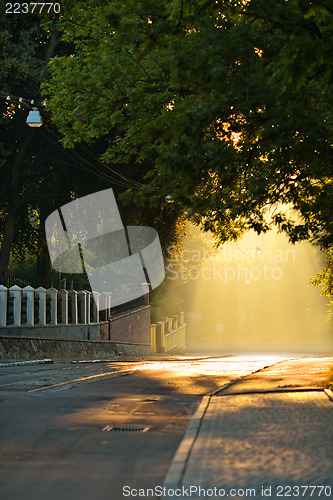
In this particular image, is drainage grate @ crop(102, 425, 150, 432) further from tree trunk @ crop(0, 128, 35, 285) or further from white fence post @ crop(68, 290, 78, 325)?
tree trunk @ crop(0, 128, 35, 285)

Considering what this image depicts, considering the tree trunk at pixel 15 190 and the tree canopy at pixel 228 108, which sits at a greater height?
the tree trunk at pixel 15 190

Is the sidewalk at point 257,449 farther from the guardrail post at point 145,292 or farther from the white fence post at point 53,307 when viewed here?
the guardrail post at point 145,292

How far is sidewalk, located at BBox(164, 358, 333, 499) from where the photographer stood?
6367mm

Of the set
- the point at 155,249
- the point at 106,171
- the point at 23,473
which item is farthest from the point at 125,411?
the point at 155,249

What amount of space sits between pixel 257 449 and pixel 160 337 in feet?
159

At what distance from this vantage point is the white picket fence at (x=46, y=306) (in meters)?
27.5

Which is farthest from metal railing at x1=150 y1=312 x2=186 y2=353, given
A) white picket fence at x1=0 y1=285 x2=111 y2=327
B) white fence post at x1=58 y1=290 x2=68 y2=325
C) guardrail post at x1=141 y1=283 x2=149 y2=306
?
white fence post at x1=58 y1=290 x2=68 y2=325

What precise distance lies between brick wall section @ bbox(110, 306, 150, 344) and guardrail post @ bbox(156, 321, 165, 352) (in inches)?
238

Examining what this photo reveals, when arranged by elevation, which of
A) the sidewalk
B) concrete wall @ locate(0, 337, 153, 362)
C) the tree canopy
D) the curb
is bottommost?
the sidewalk

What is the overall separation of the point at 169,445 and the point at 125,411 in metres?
2.97

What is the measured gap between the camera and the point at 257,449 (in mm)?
7973

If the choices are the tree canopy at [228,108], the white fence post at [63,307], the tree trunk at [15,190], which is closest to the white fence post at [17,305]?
the white fence post at [63,307]

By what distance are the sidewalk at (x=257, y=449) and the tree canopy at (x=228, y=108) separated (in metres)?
4.48

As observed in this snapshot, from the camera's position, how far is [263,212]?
1795 centimetres
